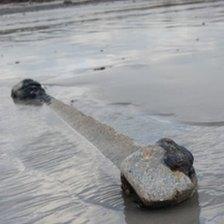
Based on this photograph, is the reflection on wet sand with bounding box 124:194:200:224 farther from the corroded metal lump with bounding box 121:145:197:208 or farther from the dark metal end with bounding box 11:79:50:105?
the dark metal end with bounding box 11:79:50:105

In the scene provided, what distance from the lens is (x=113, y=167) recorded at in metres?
7.89

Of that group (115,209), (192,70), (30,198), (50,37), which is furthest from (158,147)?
(50,37)

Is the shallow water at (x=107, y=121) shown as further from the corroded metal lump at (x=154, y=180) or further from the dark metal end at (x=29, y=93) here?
the dark metal end at (x=29, y=93)

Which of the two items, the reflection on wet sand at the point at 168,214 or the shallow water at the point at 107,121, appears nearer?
the reflection on wet sand at the point at 168,214

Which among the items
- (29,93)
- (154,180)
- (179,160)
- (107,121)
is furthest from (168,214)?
(29,93)

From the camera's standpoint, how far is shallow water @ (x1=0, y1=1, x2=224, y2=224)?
21.8ft

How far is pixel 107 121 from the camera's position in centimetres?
1045

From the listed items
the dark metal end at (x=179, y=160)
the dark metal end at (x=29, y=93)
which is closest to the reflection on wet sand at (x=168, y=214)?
the dark metal end at (x=179, y=160)

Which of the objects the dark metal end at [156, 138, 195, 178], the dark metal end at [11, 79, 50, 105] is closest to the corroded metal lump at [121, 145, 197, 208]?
the dark metal end at [156, 138, 195, 178]

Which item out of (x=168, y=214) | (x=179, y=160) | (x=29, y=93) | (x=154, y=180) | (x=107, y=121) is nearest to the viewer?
(x=168, y=214)

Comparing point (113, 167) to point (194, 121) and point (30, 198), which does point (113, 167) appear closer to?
point (30, 198)

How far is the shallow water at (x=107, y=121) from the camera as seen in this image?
21.8 feet

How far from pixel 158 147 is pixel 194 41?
13.5 meters

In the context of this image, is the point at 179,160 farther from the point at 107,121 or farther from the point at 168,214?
the point at 107,121
